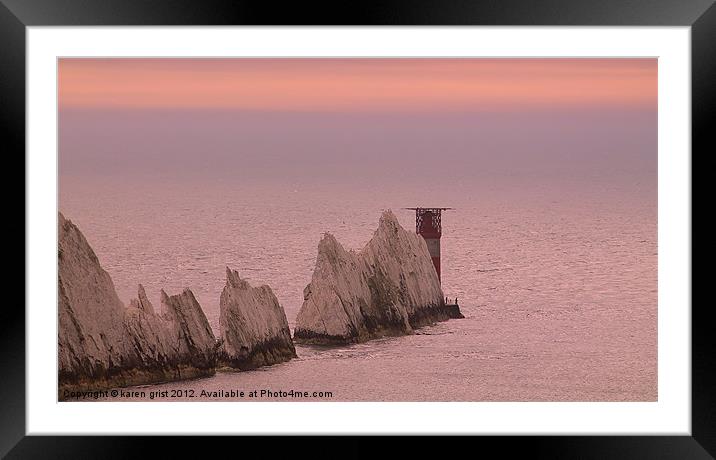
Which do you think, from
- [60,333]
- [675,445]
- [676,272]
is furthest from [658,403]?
[60,333]

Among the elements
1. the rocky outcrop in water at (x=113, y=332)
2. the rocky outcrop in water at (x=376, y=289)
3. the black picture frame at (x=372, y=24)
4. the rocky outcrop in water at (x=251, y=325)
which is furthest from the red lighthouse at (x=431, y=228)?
the black picture frame at (x=372, y=24)

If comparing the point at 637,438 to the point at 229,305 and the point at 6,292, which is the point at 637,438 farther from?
the point at 6,292

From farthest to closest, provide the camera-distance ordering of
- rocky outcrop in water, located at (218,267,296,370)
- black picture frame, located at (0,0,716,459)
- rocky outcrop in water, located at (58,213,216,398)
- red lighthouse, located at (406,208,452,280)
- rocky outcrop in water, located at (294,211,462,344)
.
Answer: red lighthouse, located at (406,208,452,280) → rocky outcrop in water, located at (294,211,462,344) → rocky outcrop in water, located at (218,267,296,370) → rocky outcrop in water, located at (58,213,216,398) → black picture frame, located at (0,0,716,459)

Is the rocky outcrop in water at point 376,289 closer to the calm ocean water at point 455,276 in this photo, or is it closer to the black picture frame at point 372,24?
the calm ocean water at point 455,276

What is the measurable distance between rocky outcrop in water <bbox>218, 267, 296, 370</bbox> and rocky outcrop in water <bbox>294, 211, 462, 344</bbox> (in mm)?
356

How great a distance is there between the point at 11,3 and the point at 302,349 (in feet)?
12.5

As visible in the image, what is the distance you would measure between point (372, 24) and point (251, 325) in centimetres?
329

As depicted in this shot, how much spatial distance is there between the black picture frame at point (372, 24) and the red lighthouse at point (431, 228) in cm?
306

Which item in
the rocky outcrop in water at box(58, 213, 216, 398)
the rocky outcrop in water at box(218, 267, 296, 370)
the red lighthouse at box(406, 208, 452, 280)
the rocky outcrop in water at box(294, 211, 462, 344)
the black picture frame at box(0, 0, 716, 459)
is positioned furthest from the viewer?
the red lighthouse at box(406, 208, 452, 280)

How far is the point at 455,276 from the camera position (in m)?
9.55

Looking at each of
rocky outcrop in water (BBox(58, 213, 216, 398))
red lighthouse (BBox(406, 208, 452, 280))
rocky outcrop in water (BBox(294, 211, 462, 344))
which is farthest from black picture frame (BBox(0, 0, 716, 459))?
red lighthouse (BBox(406, 208, 452, 280))

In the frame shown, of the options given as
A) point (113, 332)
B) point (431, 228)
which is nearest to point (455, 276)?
point (431, 228)

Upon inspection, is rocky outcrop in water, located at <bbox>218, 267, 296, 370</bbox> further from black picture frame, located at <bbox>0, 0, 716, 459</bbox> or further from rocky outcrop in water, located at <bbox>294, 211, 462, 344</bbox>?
black picture frame, located at <bbox>0, 0, 716, 459</bbox>

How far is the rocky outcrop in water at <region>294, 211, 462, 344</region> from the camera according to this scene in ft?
30.3
